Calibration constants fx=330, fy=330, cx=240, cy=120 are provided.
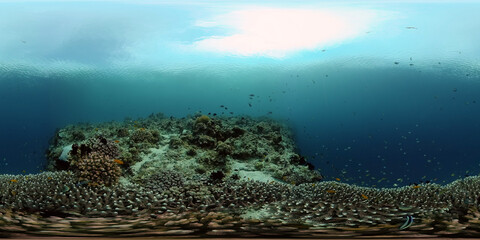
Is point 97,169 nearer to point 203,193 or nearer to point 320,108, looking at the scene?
point 203,193

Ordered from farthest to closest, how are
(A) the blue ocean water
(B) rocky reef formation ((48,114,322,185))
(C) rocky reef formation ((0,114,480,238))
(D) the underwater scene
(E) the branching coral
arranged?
(A) the blue ocean water < (D) the underwater scene < (B) rocky reef formation ((48,114,322,185)) < (E) the branching coral < (C) rocky reef formation ((0,114,480,238))

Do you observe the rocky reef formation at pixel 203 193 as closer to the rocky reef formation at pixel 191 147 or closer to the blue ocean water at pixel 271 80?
the rocky reef formation at pixel 191 147

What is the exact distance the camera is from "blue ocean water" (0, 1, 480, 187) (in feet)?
13.8

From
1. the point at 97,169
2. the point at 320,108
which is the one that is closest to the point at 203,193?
the point at 97,169

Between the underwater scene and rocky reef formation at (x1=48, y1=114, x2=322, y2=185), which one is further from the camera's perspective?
the underwater scene

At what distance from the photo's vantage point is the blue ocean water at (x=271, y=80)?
13.8 feet

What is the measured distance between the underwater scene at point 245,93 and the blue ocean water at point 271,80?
0.7 inches

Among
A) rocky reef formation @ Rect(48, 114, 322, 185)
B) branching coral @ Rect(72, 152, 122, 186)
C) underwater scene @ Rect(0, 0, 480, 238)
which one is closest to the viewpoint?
branching coral @ Rect(72, 152, 122, 186)

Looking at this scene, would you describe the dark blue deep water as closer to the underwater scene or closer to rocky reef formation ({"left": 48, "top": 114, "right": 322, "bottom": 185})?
the underwater scene

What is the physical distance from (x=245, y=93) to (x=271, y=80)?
42cm

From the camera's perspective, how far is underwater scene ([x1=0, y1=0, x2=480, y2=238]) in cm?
405

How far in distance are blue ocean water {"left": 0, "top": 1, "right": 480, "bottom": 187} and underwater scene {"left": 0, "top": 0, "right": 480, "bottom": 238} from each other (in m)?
0.02

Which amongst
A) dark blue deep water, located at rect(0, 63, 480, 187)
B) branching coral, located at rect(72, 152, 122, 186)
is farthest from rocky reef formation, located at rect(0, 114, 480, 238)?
dark blue deep water, located at rect(0, 63, 480, 187)

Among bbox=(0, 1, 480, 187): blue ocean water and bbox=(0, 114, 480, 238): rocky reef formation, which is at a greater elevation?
bbox=(0, 1, 480, 187): blue ocean water
